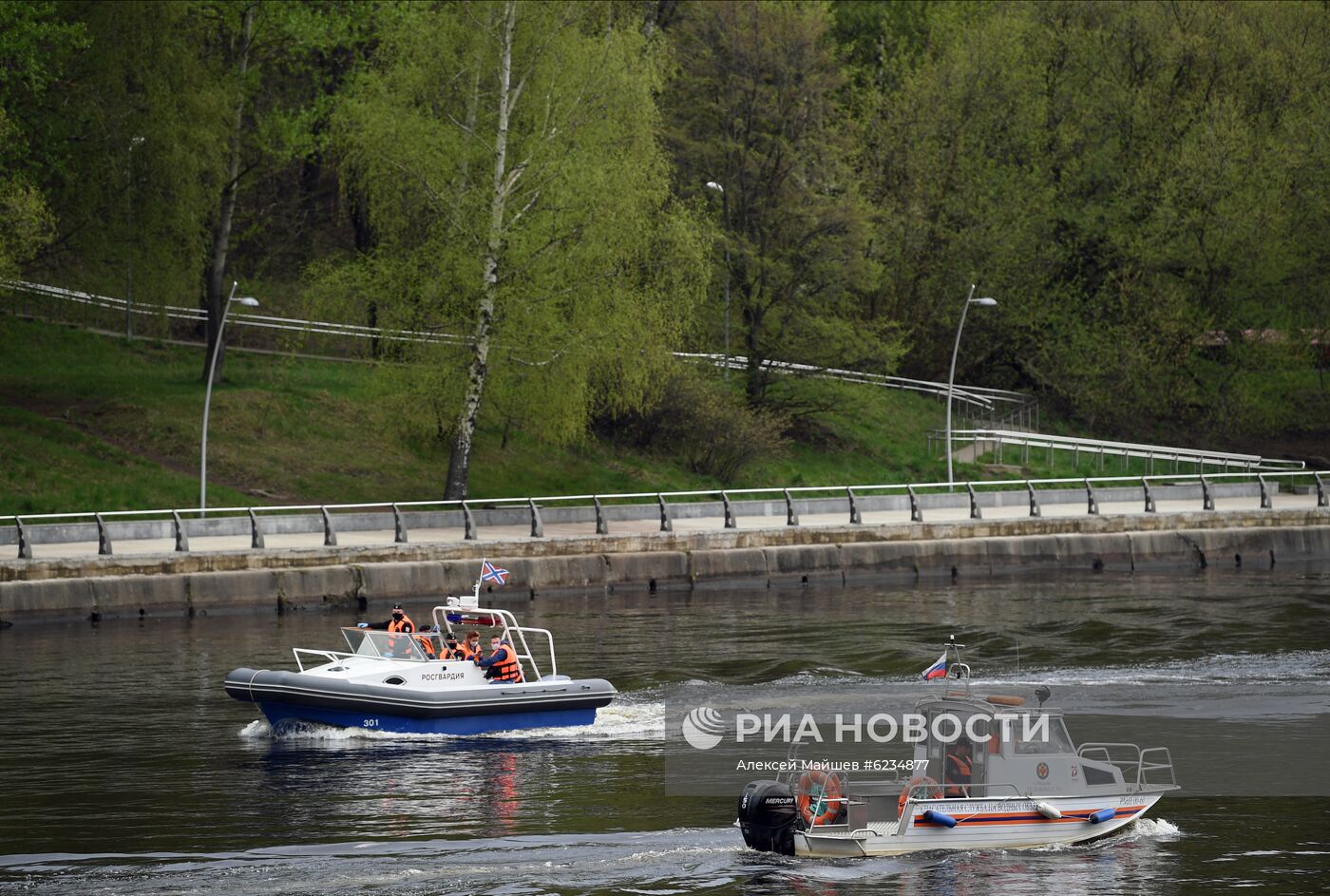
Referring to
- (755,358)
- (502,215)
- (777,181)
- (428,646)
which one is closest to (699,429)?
(755,358)

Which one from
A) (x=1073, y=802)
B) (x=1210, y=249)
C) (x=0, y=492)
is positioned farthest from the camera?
(x=1210, y=249)

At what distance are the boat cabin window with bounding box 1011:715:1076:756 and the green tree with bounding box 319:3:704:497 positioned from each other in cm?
2856

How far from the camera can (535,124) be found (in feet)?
163

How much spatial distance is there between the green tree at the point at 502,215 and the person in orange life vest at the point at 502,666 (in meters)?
20.7

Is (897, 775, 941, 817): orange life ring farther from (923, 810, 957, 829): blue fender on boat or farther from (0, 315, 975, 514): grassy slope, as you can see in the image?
(0, 315, 975, 514): grassy slope

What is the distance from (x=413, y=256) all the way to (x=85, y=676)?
19.6 m

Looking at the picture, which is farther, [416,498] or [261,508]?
[416,498]

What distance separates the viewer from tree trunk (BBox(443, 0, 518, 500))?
48031mm

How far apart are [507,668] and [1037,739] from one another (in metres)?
9.97

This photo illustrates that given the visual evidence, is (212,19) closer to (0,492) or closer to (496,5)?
(496,5)

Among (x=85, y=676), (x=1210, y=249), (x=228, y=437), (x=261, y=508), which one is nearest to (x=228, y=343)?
(x=228, y=437)

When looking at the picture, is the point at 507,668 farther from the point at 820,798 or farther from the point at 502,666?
the point at 820,798

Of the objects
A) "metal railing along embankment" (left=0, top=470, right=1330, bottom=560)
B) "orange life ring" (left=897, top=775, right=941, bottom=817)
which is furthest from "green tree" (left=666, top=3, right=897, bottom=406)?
"orange life ring" (left=897, top=775, right=941, bottom=817)

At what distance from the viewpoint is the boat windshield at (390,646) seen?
2788 centimetres
